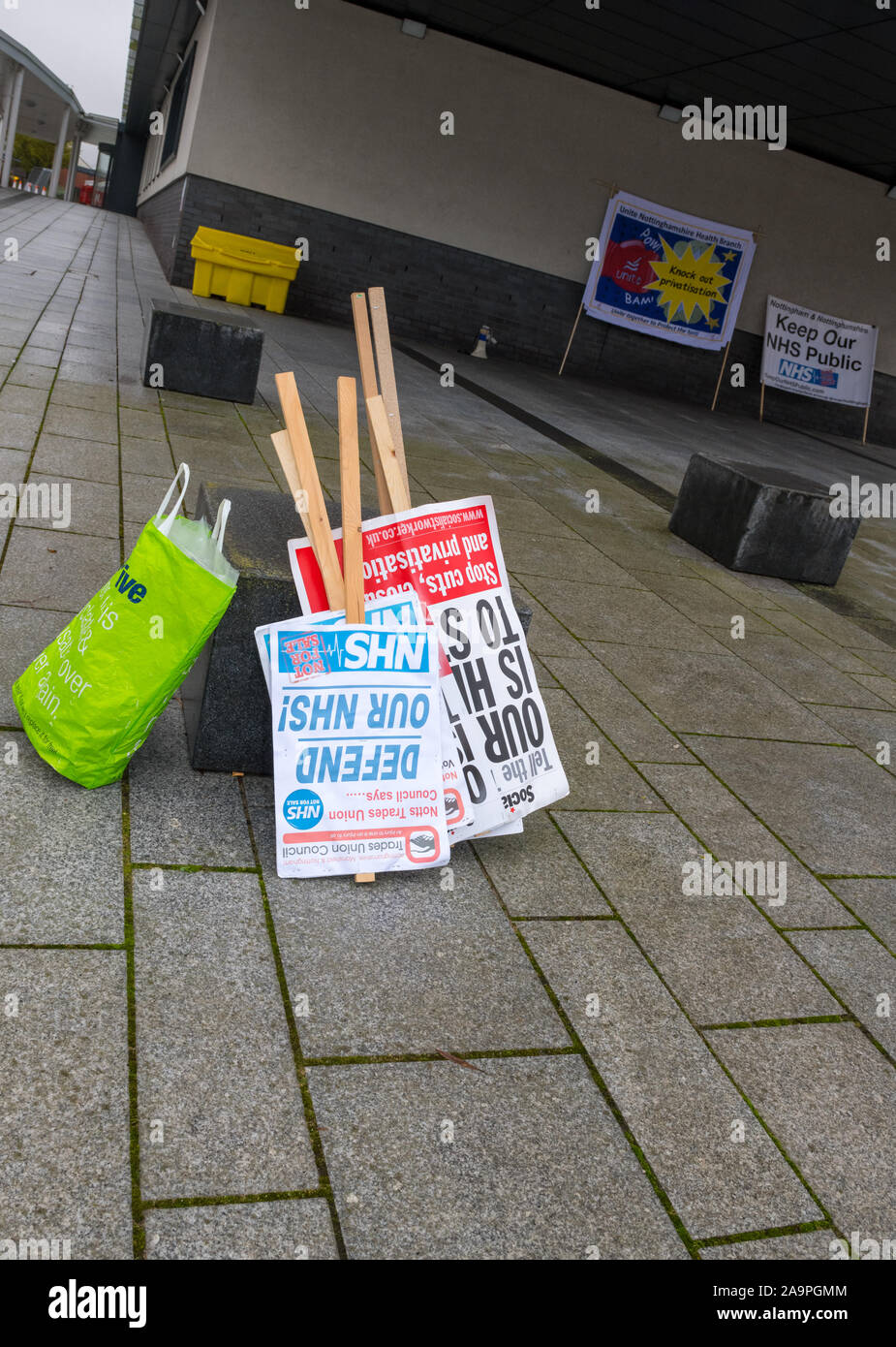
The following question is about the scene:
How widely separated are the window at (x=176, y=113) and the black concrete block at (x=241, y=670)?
1990 centimetres

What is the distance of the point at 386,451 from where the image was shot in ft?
9.70

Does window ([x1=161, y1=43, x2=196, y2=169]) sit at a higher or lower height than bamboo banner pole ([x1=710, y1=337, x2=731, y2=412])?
higher

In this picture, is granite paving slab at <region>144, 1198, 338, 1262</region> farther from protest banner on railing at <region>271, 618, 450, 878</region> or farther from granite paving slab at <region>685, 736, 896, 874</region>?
granite paving slab at <region>685, 736, 896, 874</region>

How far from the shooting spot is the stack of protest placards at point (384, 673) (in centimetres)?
284

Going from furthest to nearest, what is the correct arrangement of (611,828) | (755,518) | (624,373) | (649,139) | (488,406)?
1. (624,373)
2. (649,139)
3. (488,406)
4. (755,518)
5. (611,828)

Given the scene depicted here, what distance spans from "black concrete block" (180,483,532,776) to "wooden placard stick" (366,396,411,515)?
1.34 feet

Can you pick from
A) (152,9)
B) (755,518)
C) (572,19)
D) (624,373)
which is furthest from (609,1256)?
(152,9)

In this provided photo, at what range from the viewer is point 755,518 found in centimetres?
710

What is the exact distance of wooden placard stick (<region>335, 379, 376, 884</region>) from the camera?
9.09ft

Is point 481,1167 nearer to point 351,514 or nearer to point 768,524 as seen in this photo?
point 351,514

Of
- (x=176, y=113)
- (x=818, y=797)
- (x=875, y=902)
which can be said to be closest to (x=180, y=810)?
(x=875, y=902)

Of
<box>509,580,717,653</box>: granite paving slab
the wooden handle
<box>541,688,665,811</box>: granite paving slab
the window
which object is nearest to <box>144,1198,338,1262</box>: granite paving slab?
the wooden handle
